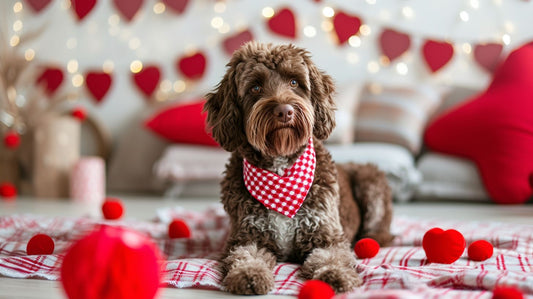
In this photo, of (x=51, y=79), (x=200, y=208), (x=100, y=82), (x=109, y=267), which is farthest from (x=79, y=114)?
(x=109, y=267)

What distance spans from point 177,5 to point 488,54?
2767 millimetres

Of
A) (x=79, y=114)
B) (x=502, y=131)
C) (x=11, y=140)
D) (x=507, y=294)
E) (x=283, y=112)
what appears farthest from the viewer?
(x=79, y=114)

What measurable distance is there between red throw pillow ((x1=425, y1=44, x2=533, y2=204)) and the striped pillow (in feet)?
0.86

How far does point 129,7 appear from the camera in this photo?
4953 mm

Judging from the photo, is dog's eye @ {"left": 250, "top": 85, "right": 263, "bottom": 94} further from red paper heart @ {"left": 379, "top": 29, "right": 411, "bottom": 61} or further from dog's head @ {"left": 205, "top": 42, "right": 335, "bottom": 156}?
red paper heart @ {"left": 379, "top": 29, "right": 411, "bottom": 61}

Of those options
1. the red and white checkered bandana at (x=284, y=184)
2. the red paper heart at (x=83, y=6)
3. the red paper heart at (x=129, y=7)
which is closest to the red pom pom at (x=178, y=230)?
the red and white checkered bandana at (x=284, y=184)

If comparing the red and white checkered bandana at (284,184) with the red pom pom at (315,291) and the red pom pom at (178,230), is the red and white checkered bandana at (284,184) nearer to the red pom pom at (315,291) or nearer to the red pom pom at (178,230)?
the red pom pom at (315,291)

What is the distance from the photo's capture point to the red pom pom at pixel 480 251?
1.94m

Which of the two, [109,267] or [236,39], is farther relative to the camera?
[236,39]

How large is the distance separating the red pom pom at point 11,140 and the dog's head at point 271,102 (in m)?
2.95

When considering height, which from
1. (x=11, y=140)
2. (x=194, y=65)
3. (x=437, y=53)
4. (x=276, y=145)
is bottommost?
(x=11, y=140)

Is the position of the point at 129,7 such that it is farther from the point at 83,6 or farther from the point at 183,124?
the point at 183,124

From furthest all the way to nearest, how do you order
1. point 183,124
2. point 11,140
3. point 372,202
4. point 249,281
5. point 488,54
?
point 488,54
point 11,140
point 183,124
point 372,202
point 249,281

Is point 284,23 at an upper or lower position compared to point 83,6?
lower
